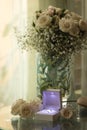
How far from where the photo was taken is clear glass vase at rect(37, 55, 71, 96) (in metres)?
1.74

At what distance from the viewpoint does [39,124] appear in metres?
1.50

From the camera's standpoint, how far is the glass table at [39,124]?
4.71 feet

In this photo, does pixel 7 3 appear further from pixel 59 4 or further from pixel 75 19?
pixel 75 19

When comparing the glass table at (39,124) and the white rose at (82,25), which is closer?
the glass table at (39,124)

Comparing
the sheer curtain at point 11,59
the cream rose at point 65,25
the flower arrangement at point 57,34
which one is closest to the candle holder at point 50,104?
the flower arrangement at point 57,34

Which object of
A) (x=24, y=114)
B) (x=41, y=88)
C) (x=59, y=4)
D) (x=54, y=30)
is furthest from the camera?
(x=59, y=4)

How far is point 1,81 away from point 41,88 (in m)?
0.48

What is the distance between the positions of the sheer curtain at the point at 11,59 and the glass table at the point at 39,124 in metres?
0.54

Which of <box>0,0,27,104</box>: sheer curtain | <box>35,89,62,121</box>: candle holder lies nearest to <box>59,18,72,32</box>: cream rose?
<box>35,89,62,121</box>: candle holder

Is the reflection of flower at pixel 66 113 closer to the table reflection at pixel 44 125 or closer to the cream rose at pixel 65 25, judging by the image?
the table reflection at pixel 44 125

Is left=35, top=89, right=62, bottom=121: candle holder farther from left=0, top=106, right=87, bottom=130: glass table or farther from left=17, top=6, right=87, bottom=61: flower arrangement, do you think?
left=17, top=6, right=87, bottom=61: flower arrangement

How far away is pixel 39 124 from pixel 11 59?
31.0 inches

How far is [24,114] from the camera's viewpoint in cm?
153

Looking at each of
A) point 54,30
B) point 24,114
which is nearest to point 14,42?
point 54,30
